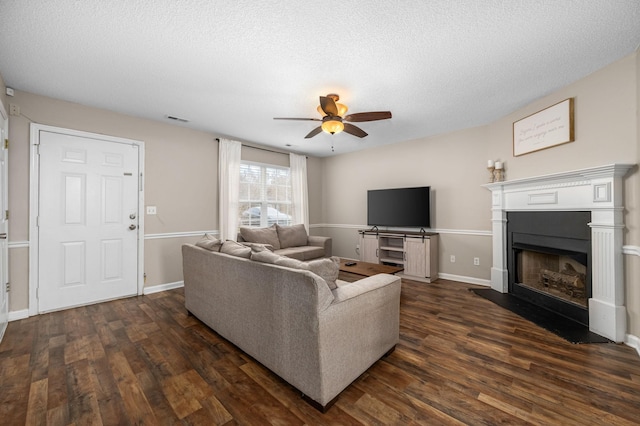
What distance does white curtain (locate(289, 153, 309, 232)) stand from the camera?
573 cm

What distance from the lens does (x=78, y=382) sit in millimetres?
1789

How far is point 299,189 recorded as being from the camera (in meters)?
5.82

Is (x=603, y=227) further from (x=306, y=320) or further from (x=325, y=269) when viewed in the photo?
(x=306, y=320)

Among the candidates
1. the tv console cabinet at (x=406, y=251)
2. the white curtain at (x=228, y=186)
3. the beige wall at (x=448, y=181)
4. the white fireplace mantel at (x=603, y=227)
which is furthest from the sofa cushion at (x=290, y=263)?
the beige wall at (x=448, y=181)

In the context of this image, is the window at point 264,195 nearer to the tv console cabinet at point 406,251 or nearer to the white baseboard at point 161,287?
the white baseboard at point 161,287

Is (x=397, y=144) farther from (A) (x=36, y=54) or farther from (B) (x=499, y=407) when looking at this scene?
(A) (x=36, y=54)

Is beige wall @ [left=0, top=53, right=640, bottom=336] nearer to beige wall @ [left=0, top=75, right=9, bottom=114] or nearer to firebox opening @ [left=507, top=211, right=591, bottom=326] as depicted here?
beige wall @ [left=0, top=75, right=9, bottom=114]

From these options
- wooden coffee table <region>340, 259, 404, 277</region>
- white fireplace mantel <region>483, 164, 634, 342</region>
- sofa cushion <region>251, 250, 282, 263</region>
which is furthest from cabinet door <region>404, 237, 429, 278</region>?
sofa cushion <region>251, 250, 282, 263</region>

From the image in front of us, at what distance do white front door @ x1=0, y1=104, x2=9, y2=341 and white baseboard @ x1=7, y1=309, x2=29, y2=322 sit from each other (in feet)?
0.32

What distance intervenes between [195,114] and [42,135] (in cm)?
169

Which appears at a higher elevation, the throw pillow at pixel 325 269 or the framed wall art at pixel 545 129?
the framed wall art at pixel 545 129

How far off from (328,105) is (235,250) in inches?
66.5

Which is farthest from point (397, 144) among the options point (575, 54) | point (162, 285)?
point (162, 285)

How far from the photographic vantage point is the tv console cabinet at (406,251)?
429 centimetres
